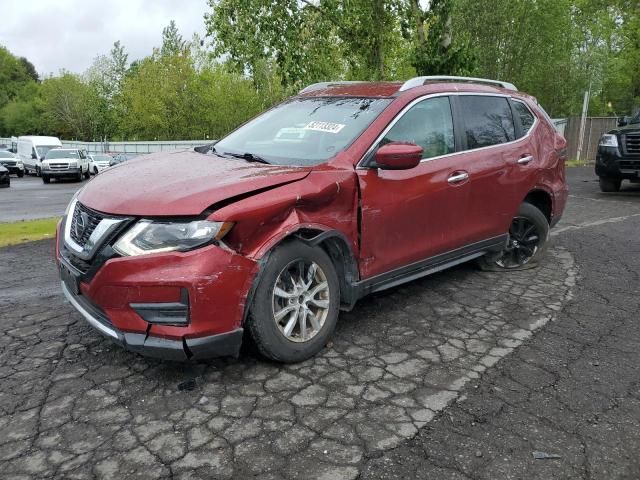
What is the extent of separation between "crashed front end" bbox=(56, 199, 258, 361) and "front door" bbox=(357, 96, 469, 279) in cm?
102

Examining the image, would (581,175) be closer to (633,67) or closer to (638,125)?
(638,125)

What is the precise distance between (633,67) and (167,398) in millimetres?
33351

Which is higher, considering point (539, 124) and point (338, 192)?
point (539, 124)

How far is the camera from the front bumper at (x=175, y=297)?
2.89 meters

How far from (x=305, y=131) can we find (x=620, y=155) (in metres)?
9.08

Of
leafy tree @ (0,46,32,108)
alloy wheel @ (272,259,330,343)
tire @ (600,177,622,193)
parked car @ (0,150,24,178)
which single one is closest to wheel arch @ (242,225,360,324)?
alloy wheel @ (272,259,330,343)

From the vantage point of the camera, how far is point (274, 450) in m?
2.57

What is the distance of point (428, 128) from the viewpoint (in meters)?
4.25

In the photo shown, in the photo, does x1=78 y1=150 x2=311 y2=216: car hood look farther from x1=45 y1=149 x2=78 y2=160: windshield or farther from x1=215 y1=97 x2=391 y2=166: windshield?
x1=45 y1=149 x2=78 y2=160: windshield

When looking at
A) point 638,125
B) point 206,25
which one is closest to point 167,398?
point 638,125

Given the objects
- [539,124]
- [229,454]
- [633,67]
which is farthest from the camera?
[633,67]

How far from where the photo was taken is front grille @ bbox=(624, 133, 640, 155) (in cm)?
1064

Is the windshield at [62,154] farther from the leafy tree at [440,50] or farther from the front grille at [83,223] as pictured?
the front grille at [83,223]

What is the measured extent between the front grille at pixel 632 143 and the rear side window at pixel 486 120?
7.05 metres
